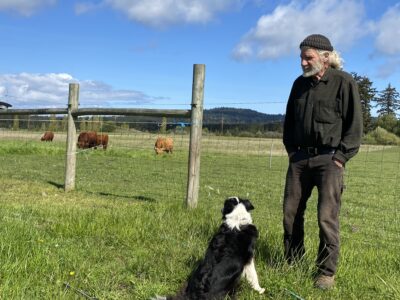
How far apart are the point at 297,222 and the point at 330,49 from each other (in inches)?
72.9

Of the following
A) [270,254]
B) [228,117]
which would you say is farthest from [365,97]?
[270,254]

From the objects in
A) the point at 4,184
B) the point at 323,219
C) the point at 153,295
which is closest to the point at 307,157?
the point at 323,219

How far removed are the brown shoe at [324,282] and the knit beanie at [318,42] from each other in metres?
2.23

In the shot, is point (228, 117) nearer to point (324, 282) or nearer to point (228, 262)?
point (324, 282)

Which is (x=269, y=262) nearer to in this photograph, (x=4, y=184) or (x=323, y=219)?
(x=323, y=219)

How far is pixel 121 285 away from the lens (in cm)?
451

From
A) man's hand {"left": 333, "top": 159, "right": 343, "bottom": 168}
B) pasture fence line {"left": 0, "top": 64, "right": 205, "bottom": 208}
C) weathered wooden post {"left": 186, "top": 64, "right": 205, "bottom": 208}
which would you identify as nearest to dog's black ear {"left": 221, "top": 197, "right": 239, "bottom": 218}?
man's hand {"left": 333, "top": 159, "right": 343, "bottom": 168}

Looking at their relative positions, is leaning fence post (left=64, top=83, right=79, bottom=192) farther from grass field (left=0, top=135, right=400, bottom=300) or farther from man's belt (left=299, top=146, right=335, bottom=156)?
man's belt (left=299, top=146, right=335, bottom=156)

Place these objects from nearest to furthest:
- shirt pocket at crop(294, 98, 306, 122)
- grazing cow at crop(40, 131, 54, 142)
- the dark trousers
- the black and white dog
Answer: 1. the black and white dog
2. the dark trousers
3. shirt pocket at crop(294, 98, 306, 122)
4. grazing cow at crop(40, 131, 54, 142)

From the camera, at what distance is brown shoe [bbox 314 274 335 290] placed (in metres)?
4.59

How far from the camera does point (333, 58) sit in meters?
4.78

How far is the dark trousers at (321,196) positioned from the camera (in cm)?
473

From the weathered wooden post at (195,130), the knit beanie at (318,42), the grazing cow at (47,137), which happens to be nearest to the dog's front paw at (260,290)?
the knit beanie at (318,42)

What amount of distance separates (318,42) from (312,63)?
0.70 feet
